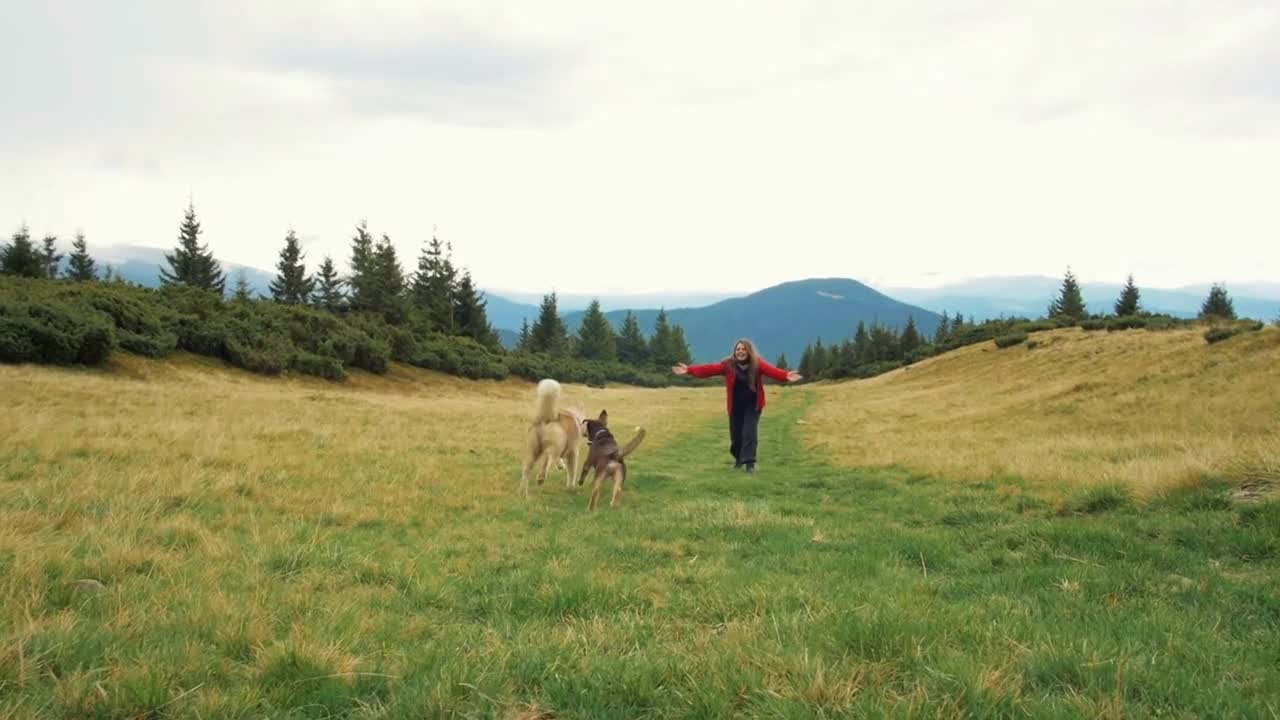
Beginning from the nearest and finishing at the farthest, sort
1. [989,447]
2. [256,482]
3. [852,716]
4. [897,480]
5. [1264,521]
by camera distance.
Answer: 1. [852,716]
2. [1264,521]
3. [256,482]
4. [897,480]
5. [989,447]

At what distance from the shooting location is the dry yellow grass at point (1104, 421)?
1062 centimetres

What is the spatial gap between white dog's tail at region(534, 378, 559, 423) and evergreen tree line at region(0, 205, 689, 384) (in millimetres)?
19458

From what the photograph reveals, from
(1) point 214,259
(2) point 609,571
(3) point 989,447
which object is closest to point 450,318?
(1) point 214,259

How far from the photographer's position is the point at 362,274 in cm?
6844

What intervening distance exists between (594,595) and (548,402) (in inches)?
242

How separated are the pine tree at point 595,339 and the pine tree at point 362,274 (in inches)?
1389

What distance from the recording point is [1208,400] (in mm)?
17734

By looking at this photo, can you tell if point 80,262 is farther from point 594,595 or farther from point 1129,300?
point 1129,300

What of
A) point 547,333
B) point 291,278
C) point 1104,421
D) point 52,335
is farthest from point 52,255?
point 1104,421

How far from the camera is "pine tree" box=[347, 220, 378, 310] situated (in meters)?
64.9

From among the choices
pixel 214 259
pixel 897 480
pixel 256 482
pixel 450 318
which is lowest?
pixel 897 480

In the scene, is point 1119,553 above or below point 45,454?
below

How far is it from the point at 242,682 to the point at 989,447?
659 inches

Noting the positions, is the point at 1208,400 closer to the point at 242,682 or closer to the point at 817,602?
the point at 817,602
